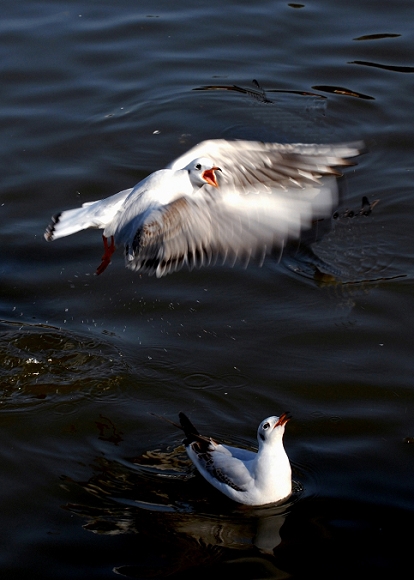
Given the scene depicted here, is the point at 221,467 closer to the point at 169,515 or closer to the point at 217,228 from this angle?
the point at 169,515

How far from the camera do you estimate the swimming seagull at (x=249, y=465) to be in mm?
5004

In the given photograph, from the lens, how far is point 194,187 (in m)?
5.61

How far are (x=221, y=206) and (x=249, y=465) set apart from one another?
5.19 feet

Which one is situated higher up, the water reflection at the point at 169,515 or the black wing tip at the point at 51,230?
the black wing tip at the point at 51,230

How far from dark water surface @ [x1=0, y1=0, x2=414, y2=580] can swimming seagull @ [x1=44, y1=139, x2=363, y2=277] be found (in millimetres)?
974

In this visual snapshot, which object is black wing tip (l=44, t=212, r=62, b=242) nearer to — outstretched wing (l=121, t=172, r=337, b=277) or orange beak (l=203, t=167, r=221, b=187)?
outstretched wing (l=121, t=172, r=337, b=277)

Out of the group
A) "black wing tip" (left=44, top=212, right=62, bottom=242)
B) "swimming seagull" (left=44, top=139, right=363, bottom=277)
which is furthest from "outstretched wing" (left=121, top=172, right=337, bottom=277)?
"black wing tip" (left=44, top=212, right=62, bottom=242)

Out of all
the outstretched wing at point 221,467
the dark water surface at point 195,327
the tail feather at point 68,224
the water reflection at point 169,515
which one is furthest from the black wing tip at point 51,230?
the outstretched wing at point 221,467

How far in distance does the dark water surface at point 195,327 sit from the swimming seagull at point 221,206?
974 mm

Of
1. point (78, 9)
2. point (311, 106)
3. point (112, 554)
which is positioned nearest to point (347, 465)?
point (112, 554)

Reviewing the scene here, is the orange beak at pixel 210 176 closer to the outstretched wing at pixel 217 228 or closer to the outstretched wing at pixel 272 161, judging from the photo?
the outstretched wing at pixel 217 228

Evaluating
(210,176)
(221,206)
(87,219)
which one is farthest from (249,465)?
(87,219)

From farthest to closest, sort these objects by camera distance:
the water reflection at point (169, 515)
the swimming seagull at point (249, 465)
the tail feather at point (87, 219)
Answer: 1. the tail feather at point (87, 219)
2. the swimming seagull at point (249, 465)
3. the water reflection at point (169, 515)

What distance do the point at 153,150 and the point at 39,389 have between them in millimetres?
3410
